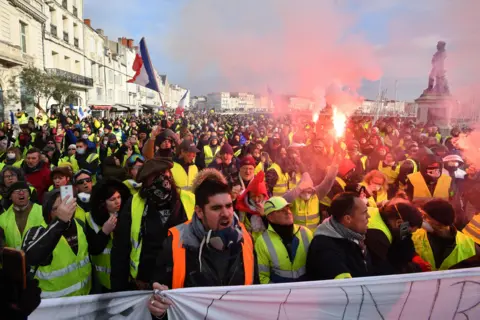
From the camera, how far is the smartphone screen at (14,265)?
150cm

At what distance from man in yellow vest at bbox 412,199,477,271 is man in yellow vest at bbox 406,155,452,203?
2048mm

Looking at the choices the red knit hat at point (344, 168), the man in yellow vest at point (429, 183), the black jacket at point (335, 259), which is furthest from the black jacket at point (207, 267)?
the man in yellow vest at point (429, 183)

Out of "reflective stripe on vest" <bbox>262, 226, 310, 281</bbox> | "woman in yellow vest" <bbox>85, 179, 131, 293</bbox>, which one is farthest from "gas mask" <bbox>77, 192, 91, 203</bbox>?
"reflective stripe on vest" <bbox>262, 226, 310, 281</bbox>

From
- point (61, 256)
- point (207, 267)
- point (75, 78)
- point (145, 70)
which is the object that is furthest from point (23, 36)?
point (207, 267)

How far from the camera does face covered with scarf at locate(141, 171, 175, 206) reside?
9.45 ft

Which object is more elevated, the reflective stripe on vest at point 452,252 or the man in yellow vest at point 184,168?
the man in yellow vest at point 184,168

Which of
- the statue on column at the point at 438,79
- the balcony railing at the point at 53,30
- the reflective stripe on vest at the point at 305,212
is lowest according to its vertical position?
the reflective stripe on vest at the point at 305,212

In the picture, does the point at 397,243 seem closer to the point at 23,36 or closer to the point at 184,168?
the point at 184,168

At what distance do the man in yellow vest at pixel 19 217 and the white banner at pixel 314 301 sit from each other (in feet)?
4.92

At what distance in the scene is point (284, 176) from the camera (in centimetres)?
587

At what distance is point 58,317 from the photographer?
222cm

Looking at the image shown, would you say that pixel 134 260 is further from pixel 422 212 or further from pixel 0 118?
pixel 0 118

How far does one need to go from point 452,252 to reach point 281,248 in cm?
140

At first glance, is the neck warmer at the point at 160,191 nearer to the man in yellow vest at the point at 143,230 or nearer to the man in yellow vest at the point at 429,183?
the man in yellow vest at the point at 143,230
